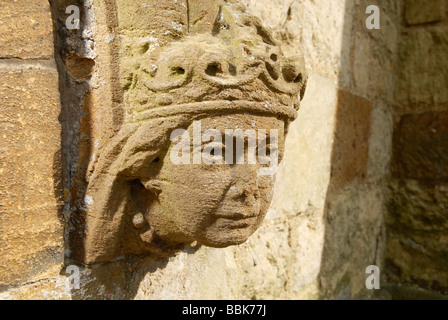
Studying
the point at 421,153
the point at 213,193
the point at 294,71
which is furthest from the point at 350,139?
the point at 213,193

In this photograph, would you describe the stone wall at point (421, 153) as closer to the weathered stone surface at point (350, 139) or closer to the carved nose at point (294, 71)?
the weathered stone surface at point (350, 139)

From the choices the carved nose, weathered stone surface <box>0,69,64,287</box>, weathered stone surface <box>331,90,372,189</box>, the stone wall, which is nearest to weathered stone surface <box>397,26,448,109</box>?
the stone wall

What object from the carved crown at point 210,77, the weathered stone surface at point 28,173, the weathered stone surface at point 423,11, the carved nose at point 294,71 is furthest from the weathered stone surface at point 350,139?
the weathered stone surface at point 28,173

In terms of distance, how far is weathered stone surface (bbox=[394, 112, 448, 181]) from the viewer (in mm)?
2025

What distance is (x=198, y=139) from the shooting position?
0.82 m

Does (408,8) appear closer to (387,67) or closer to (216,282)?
(387,67)

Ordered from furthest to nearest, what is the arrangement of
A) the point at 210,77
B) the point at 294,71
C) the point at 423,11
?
the point at 423,11, the point at 294,71, the point at 210,77

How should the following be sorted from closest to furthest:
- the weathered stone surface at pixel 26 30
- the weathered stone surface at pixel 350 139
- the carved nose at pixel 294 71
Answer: the weathered stone surface at pixel 26 30, the carved nose at pixel 294 71, the weathered stone surface at pixel 350 139

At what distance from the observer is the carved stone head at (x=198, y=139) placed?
0.80 m

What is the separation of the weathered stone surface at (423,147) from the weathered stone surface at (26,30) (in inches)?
74.4

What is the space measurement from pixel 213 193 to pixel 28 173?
0.38 meters

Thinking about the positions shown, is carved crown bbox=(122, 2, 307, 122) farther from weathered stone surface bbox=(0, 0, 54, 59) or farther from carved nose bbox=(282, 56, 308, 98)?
weathered stone surface bbox=(0, 0, 54, 59)

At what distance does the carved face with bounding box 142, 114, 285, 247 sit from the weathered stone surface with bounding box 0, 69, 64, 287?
0.70 feet

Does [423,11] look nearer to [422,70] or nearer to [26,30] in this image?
[422,70]
